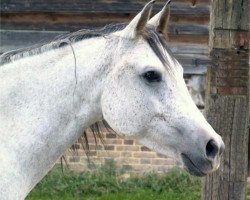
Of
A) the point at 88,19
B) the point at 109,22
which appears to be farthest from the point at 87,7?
the point at 109,22

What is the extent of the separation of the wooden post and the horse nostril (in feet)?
3.97

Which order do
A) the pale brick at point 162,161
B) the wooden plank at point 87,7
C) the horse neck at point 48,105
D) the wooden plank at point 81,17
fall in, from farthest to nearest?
the wooden plank at point 81,17, the wooden plank at point 87,7, the pale brick at point 162,161, the horse neck at point 48,105

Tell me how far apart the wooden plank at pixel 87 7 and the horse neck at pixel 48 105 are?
5.22m

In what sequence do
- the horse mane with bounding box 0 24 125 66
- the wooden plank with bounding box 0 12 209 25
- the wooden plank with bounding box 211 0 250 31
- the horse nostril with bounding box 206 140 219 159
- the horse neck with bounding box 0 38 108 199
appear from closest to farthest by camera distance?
the horse nostril with bounding box 206 140 219 159 → the horse neck with bounding box 0 38 108 199 → the horse mane with bounding box 0 24 125 66 → the wooden plank with bounding box 211 0 250 31 → the wooden plank with bounding box 0 12 209 25

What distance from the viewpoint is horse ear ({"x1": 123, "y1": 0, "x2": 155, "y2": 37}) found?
3.43 meters

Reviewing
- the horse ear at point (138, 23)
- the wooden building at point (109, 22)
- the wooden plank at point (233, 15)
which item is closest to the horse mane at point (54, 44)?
the horse ear at point (138, 23)

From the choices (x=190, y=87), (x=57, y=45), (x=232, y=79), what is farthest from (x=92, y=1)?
(x=57, y=45)

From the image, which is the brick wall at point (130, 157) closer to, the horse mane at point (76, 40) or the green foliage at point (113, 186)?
the green foliage at point (113, 186)

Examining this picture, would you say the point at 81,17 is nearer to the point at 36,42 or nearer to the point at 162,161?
the point at 36,42

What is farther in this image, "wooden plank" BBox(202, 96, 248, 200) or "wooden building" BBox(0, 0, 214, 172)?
"wooden building" BBox(0, 0, 214, 172)

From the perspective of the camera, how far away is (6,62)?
11.7ft

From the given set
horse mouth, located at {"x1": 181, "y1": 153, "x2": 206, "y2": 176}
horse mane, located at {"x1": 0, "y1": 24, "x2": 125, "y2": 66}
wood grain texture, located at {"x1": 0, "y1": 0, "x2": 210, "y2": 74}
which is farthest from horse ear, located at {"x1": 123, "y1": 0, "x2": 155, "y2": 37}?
wood grain texture, located at {"x1": 0, "y1": 0, "x2": 210, "y2": 74}

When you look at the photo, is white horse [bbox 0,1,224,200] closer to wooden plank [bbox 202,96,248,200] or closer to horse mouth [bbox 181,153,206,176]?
horse mouth [bbox 181,153,206,176]

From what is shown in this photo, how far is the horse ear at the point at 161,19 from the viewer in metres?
3.65
